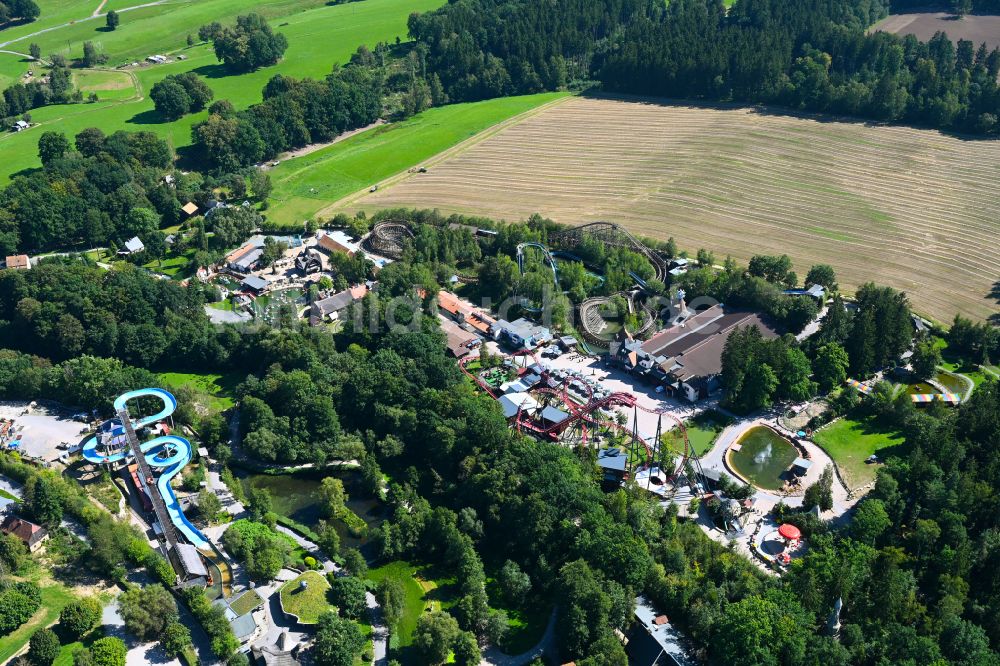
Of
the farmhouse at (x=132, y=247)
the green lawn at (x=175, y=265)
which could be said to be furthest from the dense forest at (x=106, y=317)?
the farmhouse at (x=132, y=247)

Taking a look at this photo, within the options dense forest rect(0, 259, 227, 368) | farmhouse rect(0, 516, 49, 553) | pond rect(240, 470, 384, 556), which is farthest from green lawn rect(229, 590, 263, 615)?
dense forest rect(0, 259, 227, 368)

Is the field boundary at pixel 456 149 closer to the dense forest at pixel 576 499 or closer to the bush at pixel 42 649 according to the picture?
the dense forest at pixel 576 499

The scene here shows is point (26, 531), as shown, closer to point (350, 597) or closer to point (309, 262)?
point (350, 597)

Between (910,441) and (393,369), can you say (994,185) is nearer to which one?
(910,441)

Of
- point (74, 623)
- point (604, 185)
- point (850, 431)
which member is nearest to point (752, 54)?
point (604, 185)

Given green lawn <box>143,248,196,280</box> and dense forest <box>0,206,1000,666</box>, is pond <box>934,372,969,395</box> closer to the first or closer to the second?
dense forest <box>0,206,1000,666</box>

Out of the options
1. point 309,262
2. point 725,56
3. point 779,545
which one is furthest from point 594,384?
point 725,56

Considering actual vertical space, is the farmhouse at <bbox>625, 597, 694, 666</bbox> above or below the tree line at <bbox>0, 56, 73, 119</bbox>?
below
